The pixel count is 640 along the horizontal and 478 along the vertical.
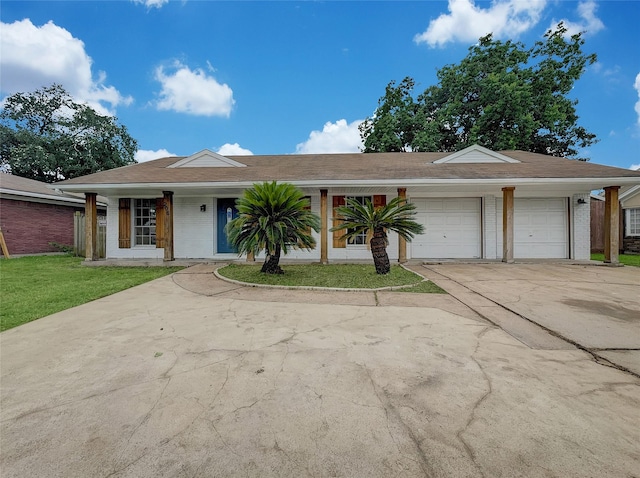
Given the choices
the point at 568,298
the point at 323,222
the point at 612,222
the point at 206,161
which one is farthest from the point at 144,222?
the point at 612,222

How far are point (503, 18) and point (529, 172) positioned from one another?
1475 centimetres

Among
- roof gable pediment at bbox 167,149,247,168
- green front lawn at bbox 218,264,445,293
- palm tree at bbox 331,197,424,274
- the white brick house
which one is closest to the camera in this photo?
green front lawn at bbox 218,264,445,293

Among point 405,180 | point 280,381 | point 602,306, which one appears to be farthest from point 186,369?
point 405,180

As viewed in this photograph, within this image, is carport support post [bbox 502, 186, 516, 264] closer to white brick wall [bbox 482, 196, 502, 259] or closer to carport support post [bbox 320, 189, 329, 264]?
white brick wall [bbox 482, 196, 502, 259]

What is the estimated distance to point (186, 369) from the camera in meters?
2.54

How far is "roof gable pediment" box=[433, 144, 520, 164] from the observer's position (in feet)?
35.2

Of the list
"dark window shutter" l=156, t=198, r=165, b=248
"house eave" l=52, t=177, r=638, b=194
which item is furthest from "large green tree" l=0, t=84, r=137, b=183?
"dark window shutter" l=156, t=198, r=165, b=248

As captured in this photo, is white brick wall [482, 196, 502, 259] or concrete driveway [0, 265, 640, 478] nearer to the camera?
concrete driveway [0, 265, 640, 478]

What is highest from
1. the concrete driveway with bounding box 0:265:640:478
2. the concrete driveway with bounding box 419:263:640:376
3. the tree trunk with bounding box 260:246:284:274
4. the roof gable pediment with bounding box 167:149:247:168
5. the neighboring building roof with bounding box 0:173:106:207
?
the roof gable pediment with bounding box 167:149:247:168

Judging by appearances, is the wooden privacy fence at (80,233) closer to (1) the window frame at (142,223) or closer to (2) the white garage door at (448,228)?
(1) the window frame at (142,223)

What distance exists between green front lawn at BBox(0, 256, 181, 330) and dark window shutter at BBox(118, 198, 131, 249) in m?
1.57

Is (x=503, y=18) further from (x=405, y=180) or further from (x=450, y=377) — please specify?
(x=450, y=377)

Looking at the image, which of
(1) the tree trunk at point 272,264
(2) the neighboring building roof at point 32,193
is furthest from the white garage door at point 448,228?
(2) the neighboring building roof at point 32,193

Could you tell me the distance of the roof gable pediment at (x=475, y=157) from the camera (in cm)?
1072
